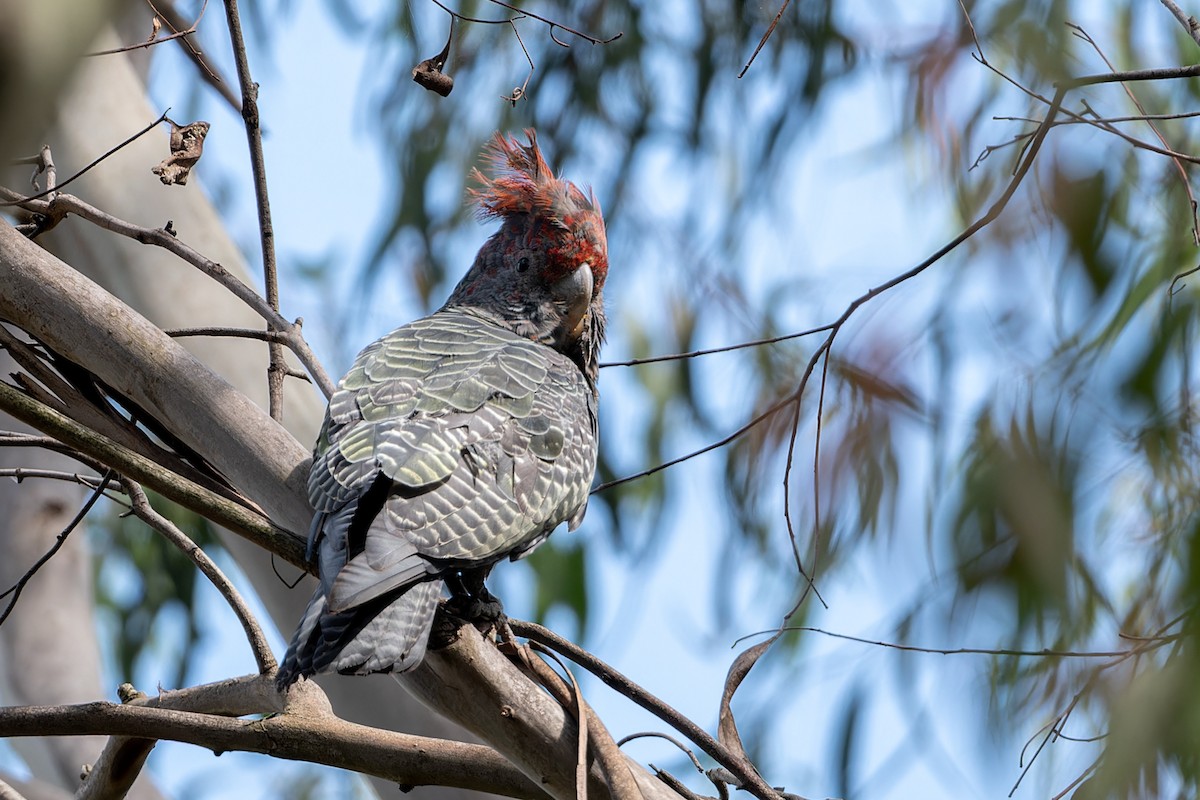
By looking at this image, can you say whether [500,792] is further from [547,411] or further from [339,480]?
[547,411]

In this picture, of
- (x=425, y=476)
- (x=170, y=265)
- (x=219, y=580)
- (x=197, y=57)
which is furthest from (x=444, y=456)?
(x=170, y=265)

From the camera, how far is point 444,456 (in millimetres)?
1466

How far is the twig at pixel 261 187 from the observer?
158cm

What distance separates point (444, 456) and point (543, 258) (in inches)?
28.1

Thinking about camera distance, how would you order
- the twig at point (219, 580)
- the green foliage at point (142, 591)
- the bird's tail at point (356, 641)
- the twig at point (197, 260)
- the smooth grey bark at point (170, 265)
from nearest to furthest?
the bird's tail at point (356, 641)
the twig at point (219, 580)
the twig at point (197, 260)
the smooth grey bark at point (170, 265)
the green foliage at point (142, 591)

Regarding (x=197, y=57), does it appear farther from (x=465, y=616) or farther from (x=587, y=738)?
(x=587, y=738)

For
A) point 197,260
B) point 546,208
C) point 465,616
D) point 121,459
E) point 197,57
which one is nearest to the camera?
point 121,459

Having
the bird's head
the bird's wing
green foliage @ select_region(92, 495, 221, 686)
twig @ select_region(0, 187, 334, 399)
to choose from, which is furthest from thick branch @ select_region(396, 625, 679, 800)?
green foliage @ select_region(92, 495, 221, 686)

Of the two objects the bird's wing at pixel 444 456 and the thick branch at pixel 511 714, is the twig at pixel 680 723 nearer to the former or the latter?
the thick branch at pixel 511 714

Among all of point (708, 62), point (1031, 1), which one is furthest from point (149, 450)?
point (708, 62)

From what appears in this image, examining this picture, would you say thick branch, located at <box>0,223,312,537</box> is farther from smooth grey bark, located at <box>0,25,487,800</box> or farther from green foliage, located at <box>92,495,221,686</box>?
green foliage, located at <box>92,495,221,686</box>

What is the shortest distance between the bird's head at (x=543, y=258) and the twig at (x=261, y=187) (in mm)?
547

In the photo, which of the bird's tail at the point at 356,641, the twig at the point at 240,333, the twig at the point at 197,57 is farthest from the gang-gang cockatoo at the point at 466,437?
the twig at the point at 197,57

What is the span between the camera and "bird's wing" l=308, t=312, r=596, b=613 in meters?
1.28
